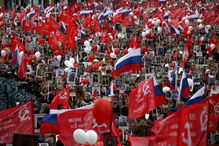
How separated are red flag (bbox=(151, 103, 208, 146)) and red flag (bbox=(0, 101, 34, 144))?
3625mm

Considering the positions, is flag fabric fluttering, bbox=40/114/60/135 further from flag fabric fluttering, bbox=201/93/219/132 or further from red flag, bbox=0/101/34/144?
flag fabric fluttering, bbox=201/93/219/132

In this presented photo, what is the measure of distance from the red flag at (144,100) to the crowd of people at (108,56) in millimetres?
305

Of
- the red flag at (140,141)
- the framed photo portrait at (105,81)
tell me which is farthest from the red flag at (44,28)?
the red flag at (140,141)

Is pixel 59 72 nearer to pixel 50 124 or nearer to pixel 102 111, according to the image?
pixel 50 124

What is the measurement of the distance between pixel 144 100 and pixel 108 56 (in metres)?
14.7

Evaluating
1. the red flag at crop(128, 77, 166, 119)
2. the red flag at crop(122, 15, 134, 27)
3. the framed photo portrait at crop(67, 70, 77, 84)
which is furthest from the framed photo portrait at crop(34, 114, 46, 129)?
the red flag at crop(122, 15, 134, 27)

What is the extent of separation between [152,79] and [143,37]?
2191 cm

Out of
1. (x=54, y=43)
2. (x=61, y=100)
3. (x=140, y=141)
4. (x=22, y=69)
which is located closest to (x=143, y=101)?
(x=61, y=100)

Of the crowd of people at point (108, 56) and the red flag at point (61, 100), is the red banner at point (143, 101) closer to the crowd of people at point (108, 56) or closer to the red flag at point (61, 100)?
the crowd of people at point (108, 56)

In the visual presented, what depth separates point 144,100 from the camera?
19.0 m

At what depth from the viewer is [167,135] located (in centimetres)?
1162

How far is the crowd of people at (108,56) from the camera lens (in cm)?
2362

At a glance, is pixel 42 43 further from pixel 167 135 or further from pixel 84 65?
pixel 167 135

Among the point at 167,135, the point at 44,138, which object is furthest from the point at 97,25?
the point at 167,135
